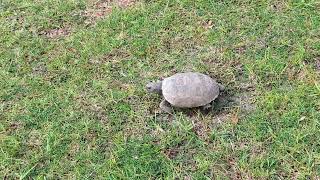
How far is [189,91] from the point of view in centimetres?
301

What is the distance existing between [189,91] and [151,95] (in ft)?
1.27

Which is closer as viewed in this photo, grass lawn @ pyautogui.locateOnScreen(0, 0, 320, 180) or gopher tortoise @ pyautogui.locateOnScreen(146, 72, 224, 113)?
grass lawn @ pyautogui.locateOnScreen(0, 0, 320, 180)

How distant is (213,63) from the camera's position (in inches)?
139

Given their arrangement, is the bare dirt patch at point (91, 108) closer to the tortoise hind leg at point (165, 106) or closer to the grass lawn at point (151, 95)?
the grass lawn at point (151, 95)

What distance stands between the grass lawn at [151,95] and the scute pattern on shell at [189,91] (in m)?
0.13

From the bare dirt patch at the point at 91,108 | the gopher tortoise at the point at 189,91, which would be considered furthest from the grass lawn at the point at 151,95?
the gopher tortoise at the point at 189,91

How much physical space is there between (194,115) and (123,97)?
539mm

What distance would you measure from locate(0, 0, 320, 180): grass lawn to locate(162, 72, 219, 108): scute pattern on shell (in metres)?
0.13

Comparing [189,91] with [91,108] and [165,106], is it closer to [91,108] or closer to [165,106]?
[165,106]

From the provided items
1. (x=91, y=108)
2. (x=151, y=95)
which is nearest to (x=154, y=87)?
(x=151, y=95)

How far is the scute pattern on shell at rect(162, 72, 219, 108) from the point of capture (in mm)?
3010

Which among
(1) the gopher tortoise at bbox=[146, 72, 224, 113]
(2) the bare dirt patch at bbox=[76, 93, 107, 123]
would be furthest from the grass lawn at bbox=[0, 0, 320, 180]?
(1) the gopher tortoise at bbox=[146, 72, 224, 113]

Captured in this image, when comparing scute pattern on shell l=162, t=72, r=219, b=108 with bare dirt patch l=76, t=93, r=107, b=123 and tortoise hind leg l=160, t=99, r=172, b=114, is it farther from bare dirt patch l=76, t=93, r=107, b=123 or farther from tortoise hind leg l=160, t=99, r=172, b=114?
bare dirt patch l=76, t=93, r=107, b=123

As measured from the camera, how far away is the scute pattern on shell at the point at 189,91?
3.01 metres
